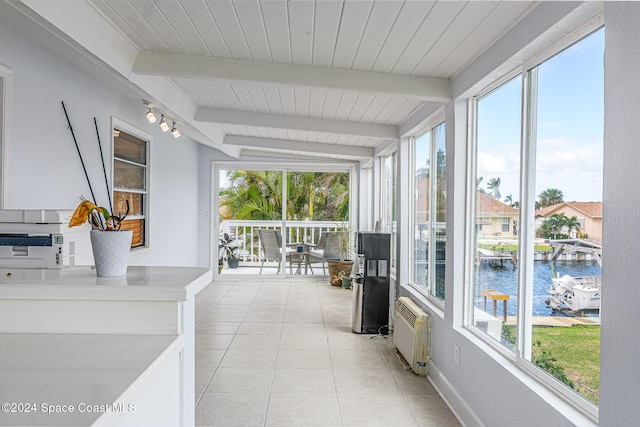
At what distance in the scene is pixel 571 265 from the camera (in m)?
1.75

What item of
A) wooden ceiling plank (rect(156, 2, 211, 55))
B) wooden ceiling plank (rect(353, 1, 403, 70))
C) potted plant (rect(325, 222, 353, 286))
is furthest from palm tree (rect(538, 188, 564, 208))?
potted plant (rect(325, 222, 353, 286))

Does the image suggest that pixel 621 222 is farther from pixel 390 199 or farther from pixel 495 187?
pixel 390 199

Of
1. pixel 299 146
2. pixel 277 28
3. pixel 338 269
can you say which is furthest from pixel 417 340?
pixel 338 269

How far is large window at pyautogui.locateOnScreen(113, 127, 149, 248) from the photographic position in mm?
3969

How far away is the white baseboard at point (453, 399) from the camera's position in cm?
243

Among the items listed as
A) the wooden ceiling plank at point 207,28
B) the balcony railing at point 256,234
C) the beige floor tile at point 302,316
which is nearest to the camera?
the wooden ceiling plank at point 207,28

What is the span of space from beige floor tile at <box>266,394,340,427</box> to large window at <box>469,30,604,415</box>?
1101 millimetres

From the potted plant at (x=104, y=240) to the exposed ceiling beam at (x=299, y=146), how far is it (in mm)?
4485

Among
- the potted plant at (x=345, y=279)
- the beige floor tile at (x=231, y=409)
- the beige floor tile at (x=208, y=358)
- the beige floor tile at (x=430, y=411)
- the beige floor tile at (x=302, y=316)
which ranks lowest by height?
the beige floor tile at (x=231, y=409)

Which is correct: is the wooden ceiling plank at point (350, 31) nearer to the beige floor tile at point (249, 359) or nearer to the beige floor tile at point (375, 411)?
the beige floor tile at point (375, 411)

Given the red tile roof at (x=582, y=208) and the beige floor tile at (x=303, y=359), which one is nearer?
the red tile roof at (x=582, y=208)

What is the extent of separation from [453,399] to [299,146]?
161 inches

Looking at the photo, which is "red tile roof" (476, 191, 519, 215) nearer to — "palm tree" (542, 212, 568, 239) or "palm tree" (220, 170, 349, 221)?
"palm tree" (542, 212, 568, 239)

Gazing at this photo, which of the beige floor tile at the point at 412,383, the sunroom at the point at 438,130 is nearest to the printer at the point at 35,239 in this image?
the sunroom at the point at 438,130
